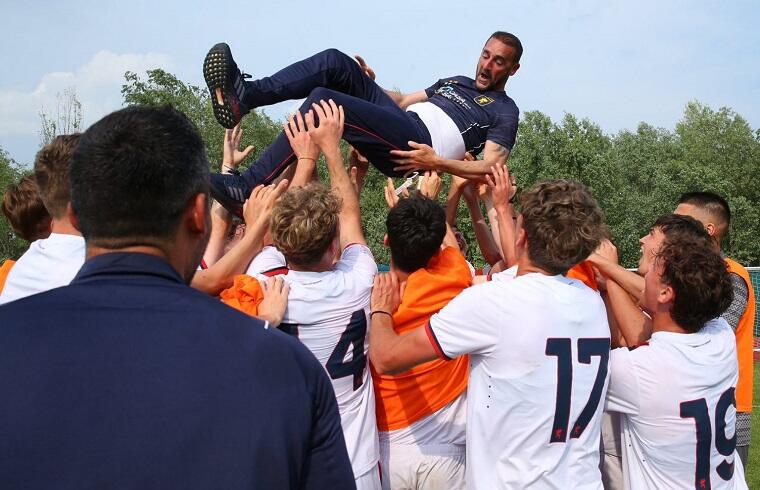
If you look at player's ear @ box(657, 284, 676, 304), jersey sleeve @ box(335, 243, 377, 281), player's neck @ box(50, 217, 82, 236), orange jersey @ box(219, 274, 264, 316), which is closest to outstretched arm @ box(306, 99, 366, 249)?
jersey sleeve @ box(335, 243, 377, 281)

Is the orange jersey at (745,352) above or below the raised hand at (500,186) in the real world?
below

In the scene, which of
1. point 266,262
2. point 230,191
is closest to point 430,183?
point 230,191

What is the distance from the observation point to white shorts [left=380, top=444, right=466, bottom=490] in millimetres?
3754

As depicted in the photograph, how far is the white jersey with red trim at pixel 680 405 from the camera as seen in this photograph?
3.32 metres

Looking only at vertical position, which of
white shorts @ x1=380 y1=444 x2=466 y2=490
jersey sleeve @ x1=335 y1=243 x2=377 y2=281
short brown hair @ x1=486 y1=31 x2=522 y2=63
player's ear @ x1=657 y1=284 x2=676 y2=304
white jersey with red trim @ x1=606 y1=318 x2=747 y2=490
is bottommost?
white shorts @ x1=380 y1=444 x2=466 y2=490

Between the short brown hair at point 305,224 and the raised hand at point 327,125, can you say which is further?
the raised hand at point 327,125

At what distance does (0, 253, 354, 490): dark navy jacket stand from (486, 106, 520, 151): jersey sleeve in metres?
3.81

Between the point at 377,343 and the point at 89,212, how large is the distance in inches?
73.0

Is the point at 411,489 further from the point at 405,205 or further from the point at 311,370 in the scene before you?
the point at 311,370

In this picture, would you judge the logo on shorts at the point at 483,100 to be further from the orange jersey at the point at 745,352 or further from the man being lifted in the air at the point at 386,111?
the orange jersey at the point at 745,352

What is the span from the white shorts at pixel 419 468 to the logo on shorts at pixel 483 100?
2.66 m

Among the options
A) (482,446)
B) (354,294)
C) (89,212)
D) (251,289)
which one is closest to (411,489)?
(482,446)

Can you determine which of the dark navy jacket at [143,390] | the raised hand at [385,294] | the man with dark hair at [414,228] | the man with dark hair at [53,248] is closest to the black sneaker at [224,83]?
the man with dark hair at [53,248]

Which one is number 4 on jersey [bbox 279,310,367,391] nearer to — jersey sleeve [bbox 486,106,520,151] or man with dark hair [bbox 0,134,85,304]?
man with dark hair [bbox 0,134,85,304]
